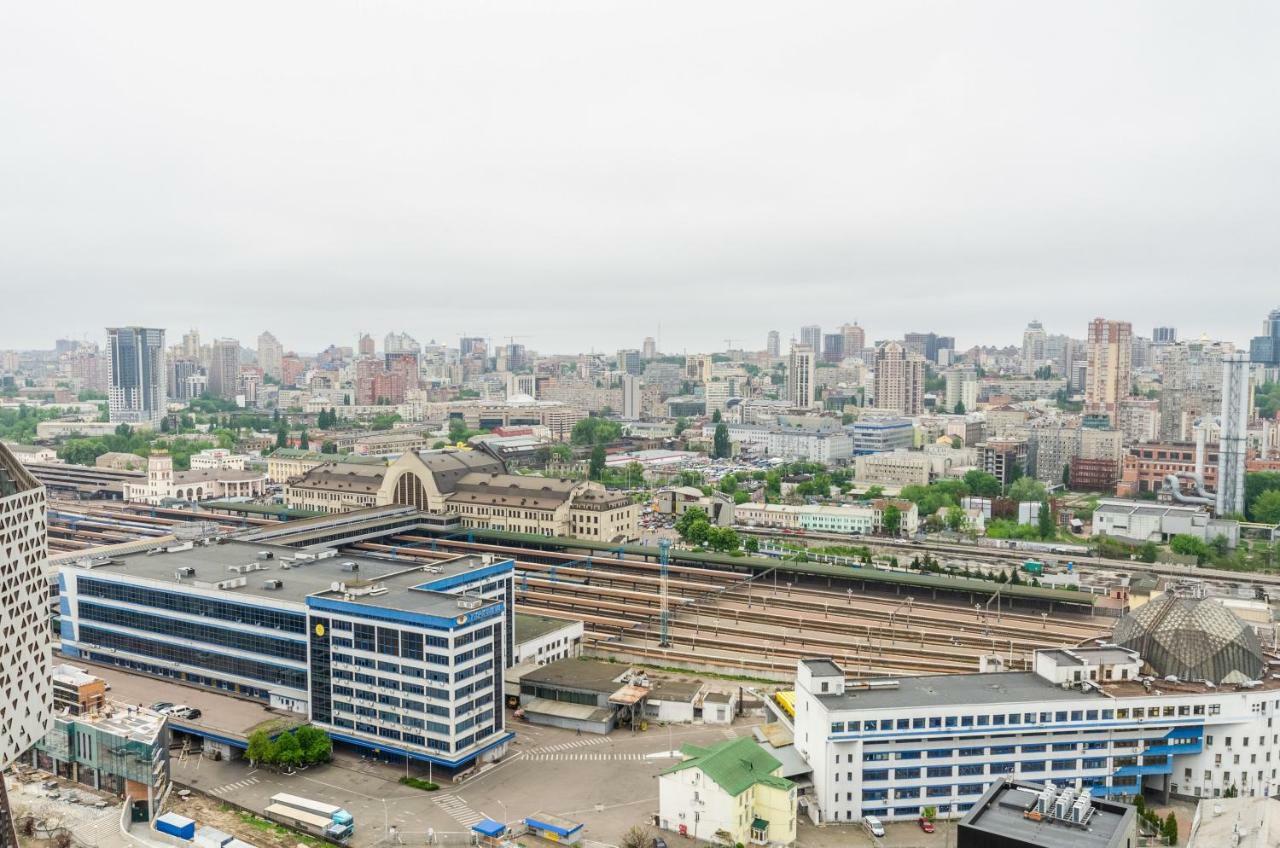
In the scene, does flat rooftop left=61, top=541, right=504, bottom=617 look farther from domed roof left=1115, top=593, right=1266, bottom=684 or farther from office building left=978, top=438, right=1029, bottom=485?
office building left=978, top=438, right=1029, bottom=485

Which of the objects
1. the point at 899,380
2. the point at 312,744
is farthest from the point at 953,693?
the point at 899,380

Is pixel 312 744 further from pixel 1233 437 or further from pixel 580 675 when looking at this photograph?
pixel 1233 437

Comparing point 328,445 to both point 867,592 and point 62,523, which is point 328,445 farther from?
point 867,592

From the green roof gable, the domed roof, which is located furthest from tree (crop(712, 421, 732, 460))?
the green roof gable

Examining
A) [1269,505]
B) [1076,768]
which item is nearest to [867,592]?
[1076,768]

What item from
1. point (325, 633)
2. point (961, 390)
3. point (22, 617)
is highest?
point (961, 390)
